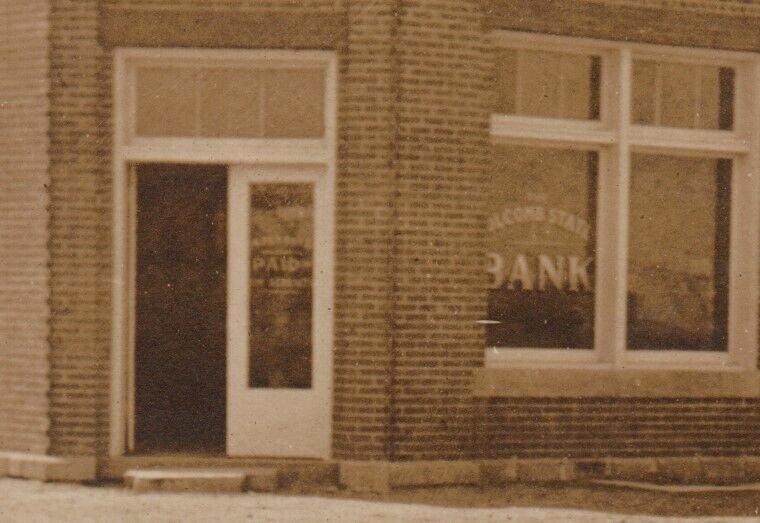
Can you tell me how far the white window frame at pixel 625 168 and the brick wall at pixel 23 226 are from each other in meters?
3.69

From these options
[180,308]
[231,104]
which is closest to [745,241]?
[231,104]

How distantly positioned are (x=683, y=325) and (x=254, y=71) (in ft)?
14.4

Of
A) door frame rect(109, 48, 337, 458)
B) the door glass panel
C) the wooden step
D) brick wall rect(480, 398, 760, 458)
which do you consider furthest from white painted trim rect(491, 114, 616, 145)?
the wooden step

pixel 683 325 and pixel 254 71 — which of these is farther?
pixel 683 325

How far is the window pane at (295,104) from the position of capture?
9062mm

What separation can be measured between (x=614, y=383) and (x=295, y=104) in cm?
354

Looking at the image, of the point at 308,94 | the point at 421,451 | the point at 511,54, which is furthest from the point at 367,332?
the point at 511,54

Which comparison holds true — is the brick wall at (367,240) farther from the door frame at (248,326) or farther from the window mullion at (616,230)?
the window mullion at (616,230)

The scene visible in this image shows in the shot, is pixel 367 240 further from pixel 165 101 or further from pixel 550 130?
pixel 165 101

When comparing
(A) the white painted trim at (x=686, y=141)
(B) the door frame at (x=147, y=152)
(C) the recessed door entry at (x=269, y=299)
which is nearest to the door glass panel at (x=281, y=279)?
(C) the recessed door entry at (x=269, y=299)

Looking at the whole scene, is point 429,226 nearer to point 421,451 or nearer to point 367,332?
point 367,332

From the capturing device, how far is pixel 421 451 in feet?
29.0

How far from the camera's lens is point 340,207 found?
349 inches

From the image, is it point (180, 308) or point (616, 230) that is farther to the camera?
point (180, 308)
